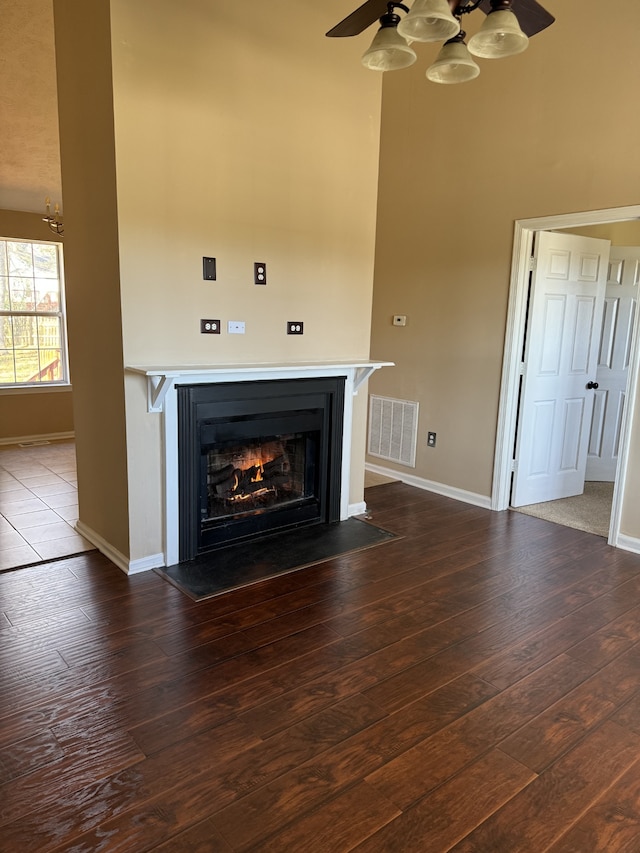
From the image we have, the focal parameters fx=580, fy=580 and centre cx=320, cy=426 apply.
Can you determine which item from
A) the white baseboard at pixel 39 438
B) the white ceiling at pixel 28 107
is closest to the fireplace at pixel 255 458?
the white ceiling at pixel 28 107

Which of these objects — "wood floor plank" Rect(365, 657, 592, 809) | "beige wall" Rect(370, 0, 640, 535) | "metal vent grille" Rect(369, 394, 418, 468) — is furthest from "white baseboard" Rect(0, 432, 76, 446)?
"wood floor plank" Rect(365, 657, 592, 809)

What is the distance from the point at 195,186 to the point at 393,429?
291cm

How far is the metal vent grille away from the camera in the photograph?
5.21m

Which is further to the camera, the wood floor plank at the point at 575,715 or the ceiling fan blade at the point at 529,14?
the ceiling fan blade at the point at 529,14

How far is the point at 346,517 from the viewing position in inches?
167

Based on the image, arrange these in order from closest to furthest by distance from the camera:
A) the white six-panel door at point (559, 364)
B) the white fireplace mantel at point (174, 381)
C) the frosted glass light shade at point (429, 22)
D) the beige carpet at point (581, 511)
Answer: the frosted glass light shade at point (429, 22) < the white fireplace mantel at point (174, 381) < the beige carpet at point (581, 511) < the white six-panel door at point (559, 364)

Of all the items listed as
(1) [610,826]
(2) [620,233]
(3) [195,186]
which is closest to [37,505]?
(3) [195,186]

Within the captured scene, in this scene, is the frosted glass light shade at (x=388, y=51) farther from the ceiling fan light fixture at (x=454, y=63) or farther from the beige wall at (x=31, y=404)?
the beige wall at (x=31, y=404)

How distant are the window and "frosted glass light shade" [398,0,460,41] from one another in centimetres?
598

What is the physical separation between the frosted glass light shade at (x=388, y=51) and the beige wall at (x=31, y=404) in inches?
221

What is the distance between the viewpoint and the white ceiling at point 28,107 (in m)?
3.39

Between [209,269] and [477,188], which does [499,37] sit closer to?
[209,269]

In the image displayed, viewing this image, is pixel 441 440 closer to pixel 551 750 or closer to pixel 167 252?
pixel 167 252

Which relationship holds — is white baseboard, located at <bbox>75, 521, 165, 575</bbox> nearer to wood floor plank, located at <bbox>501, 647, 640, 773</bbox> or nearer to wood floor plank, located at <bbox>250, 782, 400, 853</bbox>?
wood floor plank, located at <bbox>250, 782, 400, 853</bbox>
